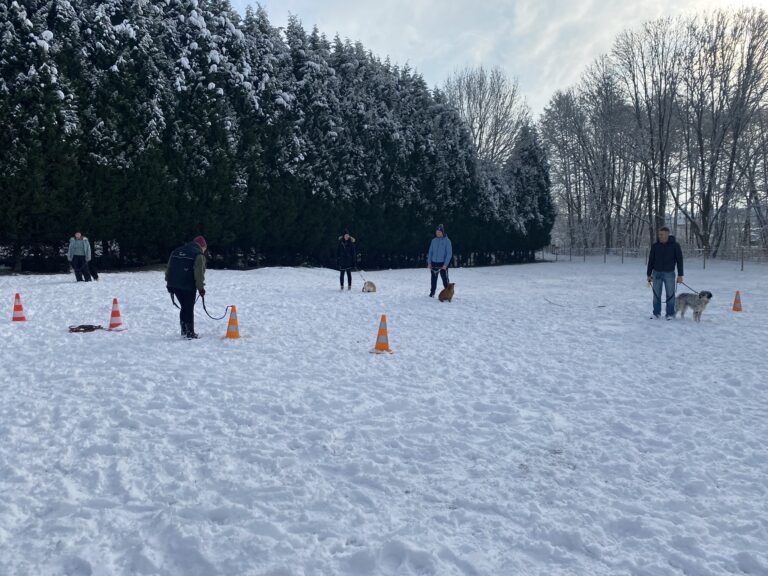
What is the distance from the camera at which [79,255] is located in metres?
16.9

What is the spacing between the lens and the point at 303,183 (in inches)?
1065

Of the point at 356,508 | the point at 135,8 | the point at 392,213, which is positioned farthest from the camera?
the point at 392,213

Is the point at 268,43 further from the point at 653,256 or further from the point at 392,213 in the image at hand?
the point at 653,256

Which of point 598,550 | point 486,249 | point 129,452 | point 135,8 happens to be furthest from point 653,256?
point 486,249

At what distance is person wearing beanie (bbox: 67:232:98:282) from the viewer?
16.8 m

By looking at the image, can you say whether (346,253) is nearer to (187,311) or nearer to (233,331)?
(233,331)

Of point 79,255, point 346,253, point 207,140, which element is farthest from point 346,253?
point 207,140

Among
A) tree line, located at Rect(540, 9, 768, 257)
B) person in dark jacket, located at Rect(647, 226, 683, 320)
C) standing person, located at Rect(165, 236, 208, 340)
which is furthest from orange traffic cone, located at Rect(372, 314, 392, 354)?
tree line, located at Rect(540, 9, 768, 257)

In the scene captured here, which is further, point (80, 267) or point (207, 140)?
point (207, 140)

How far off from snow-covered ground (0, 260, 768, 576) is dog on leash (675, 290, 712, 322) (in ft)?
6.86

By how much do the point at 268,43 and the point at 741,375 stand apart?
2532 cm

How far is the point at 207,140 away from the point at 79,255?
888cm

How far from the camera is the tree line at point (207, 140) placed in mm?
18656

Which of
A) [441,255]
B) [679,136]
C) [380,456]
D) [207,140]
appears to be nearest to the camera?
[380,456]
